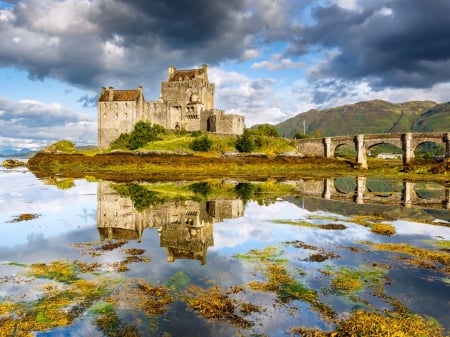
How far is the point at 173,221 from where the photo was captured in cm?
2222

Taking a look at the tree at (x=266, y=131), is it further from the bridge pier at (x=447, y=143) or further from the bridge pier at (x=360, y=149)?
the bridge pier at (x=447, y=143)

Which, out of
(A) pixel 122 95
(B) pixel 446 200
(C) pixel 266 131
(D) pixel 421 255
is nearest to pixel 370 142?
(C) pixel 266 131

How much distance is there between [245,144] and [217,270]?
64021mm

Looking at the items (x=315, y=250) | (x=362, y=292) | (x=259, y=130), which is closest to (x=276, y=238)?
(x=315, y=250)

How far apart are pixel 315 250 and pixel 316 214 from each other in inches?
391

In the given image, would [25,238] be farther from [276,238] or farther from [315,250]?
[315,250]

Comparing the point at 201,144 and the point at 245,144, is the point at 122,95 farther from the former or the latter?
the point at 245,144

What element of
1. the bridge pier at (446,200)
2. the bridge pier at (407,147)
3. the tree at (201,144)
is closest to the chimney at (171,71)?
the tree at (201,144)

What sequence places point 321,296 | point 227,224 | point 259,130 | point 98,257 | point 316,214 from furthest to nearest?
point 259,130
point 316,214
point 227,224
point 98,257
point 321,296

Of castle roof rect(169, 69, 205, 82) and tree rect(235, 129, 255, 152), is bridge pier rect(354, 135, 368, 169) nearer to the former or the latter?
tree rect(235, 129, 255, 152)

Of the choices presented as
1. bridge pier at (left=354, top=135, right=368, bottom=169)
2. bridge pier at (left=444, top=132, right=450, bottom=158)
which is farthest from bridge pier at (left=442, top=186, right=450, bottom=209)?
bridge pier at (left=444, top=132, right=450, bottom=158)

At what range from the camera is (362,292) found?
12023 mm

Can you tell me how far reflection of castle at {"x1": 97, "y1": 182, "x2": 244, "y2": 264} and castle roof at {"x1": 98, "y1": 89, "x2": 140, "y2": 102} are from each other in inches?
2212

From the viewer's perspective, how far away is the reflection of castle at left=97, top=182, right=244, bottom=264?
1748 cm
